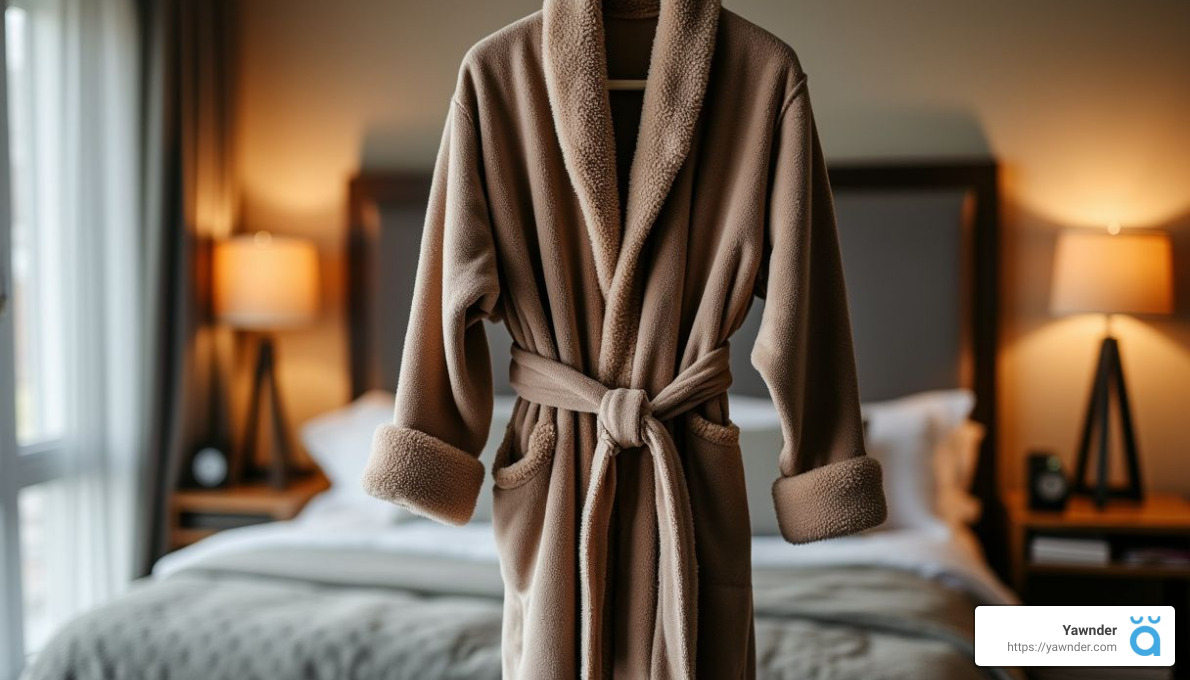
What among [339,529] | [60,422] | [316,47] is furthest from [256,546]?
[316,47]

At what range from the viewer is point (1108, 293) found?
2.66 metres

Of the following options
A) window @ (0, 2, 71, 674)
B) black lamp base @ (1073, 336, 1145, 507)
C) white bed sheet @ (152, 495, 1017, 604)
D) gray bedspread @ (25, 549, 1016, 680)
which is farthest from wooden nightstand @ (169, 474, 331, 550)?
black lamp base @ (1073, 336, 1145, 507)

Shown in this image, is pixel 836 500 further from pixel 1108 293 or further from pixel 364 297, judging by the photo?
pixel 364 297

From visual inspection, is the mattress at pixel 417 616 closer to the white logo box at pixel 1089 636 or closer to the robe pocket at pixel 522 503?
the white logo box at pixel 1089 636

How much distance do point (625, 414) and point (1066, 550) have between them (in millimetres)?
1908

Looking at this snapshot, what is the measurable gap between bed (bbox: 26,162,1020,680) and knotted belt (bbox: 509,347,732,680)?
0.56 ft

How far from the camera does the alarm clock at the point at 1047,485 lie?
268cm

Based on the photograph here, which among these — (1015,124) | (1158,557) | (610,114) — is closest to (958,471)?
(1158,557)

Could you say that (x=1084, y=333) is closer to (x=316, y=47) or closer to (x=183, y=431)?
(x=316, y=47)

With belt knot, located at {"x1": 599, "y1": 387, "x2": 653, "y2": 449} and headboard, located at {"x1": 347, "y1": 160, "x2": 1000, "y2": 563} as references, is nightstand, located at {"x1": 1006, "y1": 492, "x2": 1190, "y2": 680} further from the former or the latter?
belt knot, located at {"x1": 599, "y1": 387, "x2": 653, "y2": 449}

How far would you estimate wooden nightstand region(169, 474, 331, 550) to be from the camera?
302cm

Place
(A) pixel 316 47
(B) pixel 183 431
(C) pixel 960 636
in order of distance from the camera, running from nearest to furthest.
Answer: (C) pixel 960 636
(A) pixel 316 47
(B) pixel 183 431

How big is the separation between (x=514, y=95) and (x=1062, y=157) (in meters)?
1.99

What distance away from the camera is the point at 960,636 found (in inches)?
76.0
